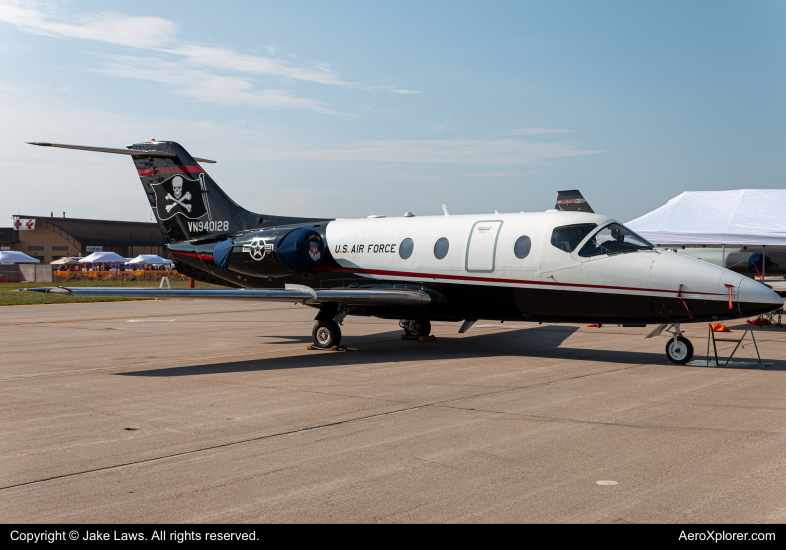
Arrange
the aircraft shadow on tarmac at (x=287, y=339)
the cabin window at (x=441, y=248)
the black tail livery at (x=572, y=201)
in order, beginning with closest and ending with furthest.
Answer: the cabin window at (x=441, y=248)
the aircraft shadow on tarmac at (x=287, y=339)
the black tail livery at (x=572, y=201)

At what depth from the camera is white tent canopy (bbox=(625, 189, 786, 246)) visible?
22.3 meters

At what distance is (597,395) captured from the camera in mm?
9586

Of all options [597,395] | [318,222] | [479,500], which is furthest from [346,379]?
[318,222]

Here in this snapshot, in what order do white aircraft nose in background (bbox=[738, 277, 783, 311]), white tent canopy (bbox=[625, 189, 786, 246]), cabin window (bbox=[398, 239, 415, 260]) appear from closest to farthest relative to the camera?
white aircraft nose in background (bbox=[738, 277, 783, 311]) < cabin window (bbox=[398, 239, 415, 260]) < white tent canopy (bbox=[625, 189, 786, 246])

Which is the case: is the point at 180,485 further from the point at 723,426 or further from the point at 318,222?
the point at 318,222

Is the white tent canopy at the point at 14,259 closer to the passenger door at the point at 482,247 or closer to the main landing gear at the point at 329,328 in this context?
the main landing gear at the point at 329,328

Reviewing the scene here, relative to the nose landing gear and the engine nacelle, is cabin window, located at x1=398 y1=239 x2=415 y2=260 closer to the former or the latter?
the engine nacelle

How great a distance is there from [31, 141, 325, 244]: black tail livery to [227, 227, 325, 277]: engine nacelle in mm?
1702

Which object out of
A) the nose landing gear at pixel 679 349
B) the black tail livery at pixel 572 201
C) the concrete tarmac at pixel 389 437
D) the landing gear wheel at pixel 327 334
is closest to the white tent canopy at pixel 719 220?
the black tail livery at pixel 572 201

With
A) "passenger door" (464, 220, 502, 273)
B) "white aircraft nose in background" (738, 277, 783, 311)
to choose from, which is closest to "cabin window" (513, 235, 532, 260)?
"passenger door" (464, 220, 502, 273)

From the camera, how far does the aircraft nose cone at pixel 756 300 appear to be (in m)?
11.4

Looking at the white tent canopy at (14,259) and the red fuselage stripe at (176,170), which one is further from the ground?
the red fuselage stripe at (176,170)

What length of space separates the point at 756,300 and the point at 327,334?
8559 mm

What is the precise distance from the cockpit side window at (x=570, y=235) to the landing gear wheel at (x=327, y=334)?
5176 mm
